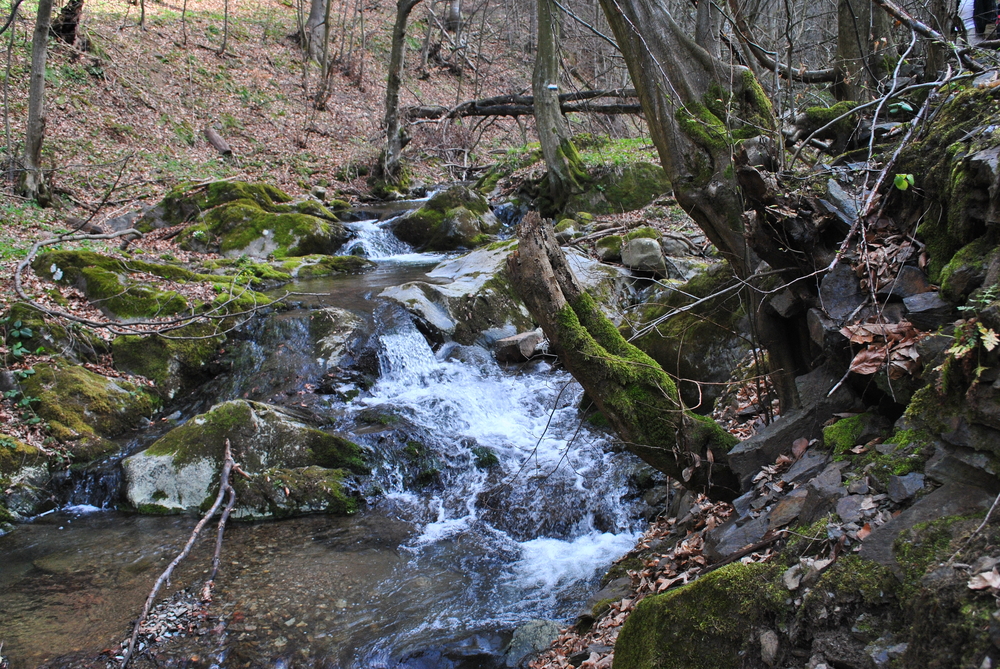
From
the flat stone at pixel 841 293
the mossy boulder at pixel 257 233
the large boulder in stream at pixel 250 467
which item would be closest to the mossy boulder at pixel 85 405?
the large boulder in stream at pixel 250 467

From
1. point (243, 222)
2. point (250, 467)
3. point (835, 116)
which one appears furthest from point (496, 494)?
point (243, 222)

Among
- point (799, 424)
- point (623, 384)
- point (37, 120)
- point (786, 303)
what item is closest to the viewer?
point (799, 424)

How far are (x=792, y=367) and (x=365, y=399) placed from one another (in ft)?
19.6

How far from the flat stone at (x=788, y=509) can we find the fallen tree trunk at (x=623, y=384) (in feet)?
2.41

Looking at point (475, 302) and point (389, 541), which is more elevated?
point (475, 302)

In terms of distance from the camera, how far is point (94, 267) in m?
9.54

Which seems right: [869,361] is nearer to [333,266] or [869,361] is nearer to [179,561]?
[179,561]

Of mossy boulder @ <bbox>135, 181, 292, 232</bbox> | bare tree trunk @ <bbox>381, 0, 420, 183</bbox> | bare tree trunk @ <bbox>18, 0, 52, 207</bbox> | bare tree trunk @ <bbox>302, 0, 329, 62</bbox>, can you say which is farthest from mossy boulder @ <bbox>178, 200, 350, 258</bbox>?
bare tree trunk @ <bbox>302, 0, 329, 62</bbox>

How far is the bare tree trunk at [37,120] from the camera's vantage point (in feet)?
38.2

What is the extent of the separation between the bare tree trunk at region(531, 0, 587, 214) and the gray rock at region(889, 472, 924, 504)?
1325 centimetres

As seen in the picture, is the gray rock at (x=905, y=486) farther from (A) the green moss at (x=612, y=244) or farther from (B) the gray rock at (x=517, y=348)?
(A) the green moss at (x=612, y=244)

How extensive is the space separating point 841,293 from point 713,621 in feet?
6.03

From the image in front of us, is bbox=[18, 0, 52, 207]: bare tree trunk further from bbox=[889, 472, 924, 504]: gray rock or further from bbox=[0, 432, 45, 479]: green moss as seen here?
bbox=[889, 472, 924, 504]: gray rock

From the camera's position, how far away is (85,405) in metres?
7.70
